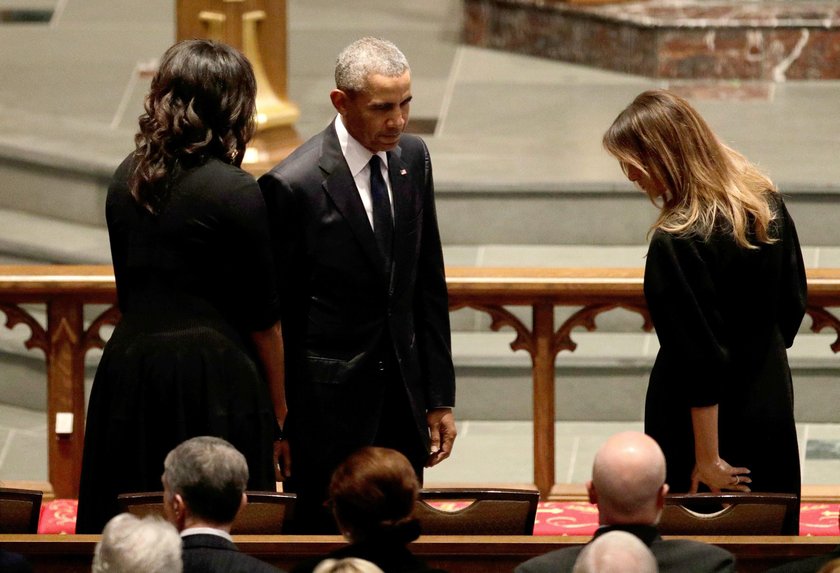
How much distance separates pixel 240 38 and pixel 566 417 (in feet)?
6.45

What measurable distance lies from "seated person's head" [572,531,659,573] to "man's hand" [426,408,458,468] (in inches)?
50.5

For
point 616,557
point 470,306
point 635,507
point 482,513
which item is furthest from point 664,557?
point 470,306

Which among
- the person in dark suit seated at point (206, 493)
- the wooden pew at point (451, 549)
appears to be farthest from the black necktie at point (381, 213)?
the person in dark suit seated at point (206, 493)

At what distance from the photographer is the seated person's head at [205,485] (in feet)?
10.4

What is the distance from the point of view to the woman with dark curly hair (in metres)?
3.65

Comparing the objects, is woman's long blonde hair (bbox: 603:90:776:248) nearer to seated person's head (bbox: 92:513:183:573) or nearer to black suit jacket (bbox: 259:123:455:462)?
black suit jacket (bbox: 259:123:455:462)

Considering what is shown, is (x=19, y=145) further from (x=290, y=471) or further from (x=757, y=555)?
(x=757, y=555)

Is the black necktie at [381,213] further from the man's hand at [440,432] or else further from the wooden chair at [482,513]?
the wooden chair at [482,513]

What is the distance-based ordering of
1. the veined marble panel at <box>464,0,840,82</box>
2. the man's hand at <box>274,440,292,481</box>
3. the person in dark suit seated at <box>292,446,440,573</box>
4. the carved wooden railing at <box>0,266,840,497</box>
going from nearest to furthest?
1. the person in dark suit seated at <box>292,446,440,573</box>
2. the man's hand at <box>274,440,292,481</box>
3. the carved wooden railing at <box>0,266,840,497</box>
4. the veined marble panel at <box>464,0,840,82</box>

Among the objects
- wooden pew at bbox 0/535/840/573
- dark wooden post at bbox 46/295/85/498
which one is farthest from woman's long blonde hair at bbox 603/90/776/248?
dark wooden post at bbox 46/295/85/498

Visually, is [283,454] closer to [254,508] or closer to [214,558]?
[254,508]

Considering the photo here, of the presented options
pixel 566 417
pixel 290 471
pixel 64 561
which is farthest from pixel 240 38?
pixel 64 561

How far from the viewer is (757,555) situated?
3.48 m

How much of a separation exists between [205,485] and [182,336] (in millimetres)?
673
